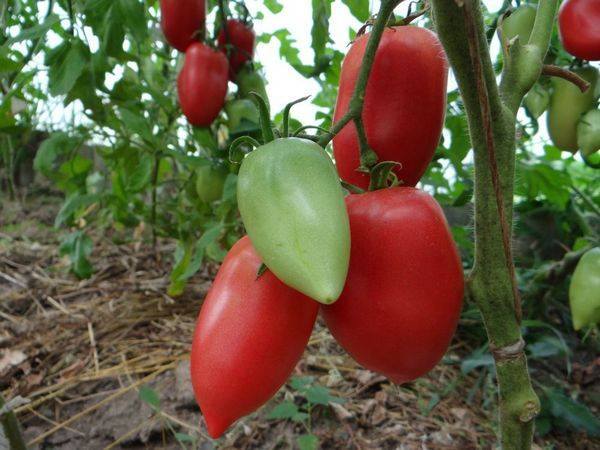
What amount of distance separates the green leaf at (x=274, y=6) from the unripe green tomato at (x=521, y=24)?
601mm

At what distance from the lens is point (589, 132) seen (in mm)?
814

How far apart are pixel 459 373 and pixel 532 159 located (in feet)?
1.90

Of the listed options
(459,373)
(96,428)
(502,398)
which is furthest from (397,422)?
(502,398)

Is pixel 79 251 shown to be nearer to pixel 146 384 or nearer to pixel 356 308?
pixel 146 384

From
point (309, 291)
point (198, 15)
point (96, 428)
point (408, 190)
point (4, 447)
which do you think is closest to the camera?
point (309, 291)

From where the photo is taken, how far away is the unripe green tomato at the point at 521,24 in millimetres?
723

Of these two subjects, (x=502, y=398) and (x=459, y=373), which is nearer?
(x=502, y=398)

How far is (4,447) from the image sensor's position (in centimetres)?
87

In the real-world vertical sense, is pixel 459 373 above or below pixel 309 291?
below

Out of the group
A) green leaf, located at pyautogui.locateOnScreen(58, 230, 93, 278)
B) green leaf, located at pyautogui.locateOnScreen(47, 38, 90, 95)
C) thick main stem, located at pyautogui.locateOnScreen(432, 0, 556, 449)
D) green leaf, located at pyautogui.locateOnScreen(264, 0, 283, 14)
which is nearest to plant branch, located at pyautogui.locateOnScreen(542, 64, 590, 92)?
thick main stem, located at pyautogui.locateOnScreen(432, 0, 556, 449)

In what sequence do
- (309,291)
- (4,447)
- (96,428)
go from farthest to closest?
(96,428) → (4,447) → (309,291)

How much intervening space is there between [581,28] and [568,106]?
0.12 metres

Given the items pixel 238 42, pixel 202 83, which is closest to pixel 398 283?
pixel 202 83

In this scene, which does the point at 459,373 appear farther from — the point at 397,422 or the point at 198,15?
the point at 198,15
